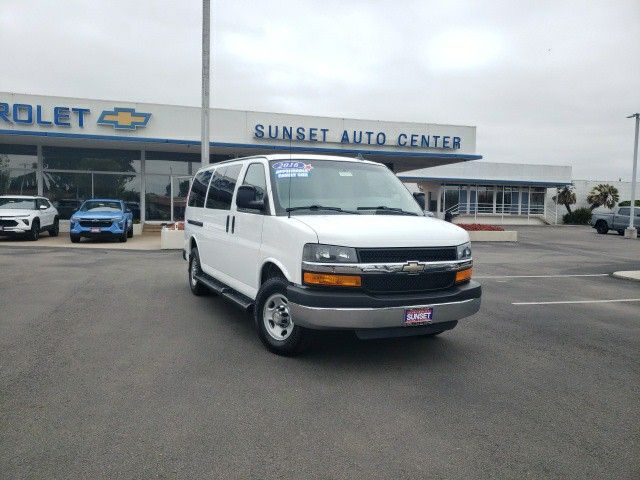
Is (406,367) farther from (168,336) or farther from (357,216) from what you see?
(168,336)

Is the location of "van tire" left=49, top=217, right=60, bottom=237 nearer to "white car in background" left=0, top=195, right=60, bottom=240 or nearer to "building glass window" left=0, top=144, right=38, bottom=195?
"white car in background" left=0, top=195, right=60, bottom=240

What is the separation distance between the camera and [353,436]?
366cm

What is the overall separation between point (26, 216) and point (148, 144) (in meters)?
6.23

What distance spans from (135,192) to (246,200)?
2081 centimetres

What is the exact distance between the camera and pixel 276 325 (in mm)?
5551

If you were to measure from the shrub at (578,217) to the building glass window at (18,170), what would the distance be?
44.8 m

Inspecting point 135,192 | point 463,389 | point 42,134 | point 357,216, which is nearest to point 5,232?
point 42,134

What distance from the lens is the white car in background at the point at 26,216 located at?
58.9 ft

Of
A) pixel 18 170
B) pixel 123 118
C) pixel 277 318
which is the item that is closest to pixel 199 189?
pixel 277 318

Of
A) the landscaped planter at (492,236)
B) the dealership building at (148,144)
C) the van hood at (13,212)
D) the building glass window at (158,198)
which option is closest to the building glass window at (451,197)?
the dealership building at (148,144)

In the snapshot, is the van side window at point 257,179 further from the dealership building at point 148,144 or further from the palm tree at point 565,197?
the palm tree at point 565,197

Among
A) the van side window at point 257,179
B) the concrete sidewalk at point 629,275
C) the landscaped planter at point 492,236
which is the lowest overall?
the concrete sidewalk at point 629,275

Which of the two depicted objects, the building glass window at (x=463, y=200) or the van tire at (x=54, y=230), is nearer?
the van tire at (x=54, y=230)

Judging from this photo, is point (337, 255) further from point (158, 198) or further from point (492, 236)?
point (158, 198)
